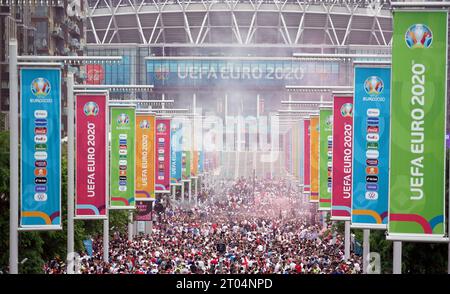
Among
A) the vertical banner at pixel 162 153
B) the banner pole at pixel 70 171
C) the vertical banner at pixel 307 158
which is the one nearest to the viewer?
the banner pole at pixel 70 171

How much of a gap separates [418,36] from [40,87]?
8.27 meters

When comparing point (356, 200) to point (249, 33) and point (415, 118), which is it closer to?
point (415, 118)

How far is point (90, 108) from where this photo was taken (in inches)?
1073

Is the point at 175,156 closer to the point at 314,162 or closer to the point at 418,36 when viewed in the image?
the point at 314,162

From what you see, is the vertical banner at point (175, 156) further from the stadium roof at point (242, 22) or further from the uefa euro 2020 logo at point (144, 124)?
the stadium roof at point (242, 22)

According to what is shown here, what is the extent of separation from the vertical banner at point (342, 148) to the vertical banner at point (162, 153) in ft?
70.3

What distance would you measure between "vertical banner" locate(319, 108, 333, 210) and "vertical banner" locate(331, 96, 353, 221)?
6296 millimetres

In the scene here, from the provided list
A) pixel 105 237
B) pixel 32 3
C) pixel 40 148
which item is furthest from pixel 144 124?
pixel 32 3

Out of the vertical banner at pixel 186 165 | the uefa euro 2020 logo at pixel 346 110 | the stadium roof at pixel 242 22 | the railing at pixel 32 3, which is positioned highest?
the stadium roof at pixel 242 22

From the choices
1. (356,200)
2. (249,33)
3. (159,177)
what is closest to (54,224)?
(356,200)

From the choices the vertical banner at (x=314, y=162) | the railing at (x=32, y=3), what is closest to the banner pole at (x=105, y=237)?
the vertical banner at (x=314, y=162)

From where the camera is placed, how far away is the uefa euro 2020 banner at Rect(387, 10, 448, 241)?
14.8 m

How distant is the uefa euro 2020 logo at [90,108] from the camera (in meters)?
27.0

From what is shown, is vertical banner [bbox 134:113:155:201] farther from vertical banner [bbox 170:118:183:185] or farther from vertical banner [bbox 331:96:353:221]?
vertical banner [bbox 170:118:183:185]
